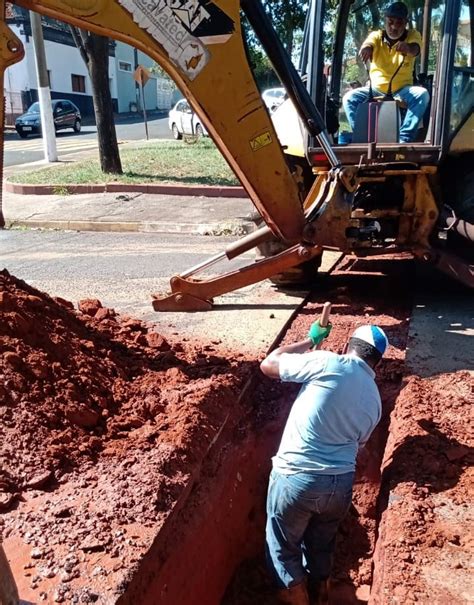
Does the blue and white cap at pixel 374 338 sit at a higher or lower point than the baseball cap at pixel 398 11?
lower

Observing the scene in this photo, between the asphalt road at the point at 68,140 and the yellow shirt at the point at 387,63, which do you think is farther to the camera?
the asphalt road at the point at 68,140

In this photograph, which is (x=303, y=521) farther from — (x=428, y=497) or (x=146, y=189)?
(x=146, y=189)

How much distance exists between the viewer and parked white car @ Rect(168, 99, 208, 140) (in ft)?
80.3

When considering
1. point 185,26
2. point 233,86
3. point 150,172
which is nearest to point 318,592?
point 233,86

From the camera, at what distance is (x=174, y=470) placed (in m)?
3.60

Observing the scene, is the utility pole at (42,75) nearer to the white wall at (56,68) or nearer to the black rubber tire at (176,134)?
the black rubber tire at (176,134)

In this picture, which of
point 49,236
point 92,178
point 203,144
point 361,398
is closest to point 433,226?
point 361,398

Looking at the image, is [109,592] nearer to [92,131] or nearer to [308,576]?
[308,576]

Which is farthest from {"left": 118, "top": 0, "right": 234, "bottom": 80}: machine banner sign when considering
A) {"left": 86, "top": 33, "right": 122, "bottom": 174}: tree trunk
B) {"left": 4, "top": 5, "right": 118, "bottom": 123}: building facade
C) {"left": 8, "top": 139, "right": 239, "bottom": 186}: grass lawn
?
{"left": 4, "top": 5, "right": 118, "bottom": 123}: building facade

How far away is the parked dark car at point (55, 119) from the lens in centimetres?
2848

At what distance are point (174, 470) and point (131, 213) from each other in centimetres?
838

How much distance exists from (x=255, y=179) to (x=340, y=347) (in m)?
1.47

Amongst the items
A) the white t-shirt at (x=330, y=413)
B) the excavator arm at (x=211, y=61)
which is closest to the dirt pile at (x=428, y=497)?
the white t-shirt at (x=330, y=413)

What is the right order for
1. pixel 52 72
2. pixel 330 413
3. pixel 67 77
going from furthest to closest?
pixel 67 77, pixel 52 72, pixel 330 413
